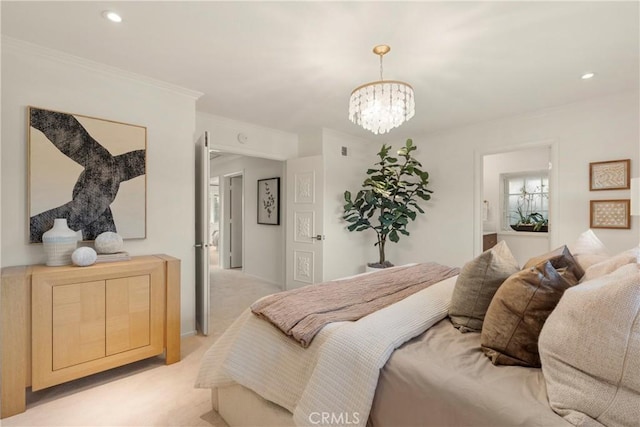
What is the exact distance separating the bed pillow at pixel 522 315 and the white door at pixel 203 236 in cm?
246

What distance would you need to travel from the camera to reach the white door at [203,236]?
9.37ft

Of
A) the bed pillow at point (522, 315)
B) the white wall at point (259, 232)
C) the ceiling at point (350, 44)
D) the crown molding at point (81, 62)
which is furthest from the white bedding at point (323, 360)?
the white wall at point (259, 232)

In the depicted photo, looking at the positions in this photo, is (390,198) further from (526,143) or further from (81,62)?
(81,62)

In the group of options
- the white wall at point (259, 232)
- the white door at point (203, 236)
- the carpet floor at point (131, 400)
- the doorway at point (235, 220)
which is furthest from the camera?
the doorway at point (235, 220)

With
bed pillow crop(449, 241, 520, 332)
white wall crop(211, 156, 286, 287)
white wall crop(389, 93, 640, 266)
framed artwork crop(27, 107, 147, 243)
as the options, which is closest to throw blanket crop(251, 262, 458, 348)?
bed pillow crop(449, 241, 520, 332)

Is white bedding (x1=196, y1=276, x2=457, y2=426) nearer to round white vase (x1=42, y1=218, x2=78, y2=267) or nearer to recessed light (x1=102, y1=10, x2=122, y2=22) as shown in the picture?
round white vase (x1=42, y1=218, x2=78, y2=267)

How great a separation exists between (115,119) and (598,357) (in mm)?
3289

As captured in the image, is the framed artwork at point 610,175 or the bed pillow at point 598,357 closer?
the bed pillow at point 598,357

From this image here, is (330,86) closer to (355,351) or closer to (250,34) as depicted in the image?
(250,34)

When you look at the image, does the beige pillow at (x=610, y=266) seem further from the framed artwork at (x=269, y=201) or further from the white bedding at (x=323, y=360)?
the framed artwork at (x=269, y=201)

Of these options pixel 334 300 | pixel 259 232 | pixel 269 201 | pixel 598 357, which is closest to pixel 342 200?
pixel 269 201

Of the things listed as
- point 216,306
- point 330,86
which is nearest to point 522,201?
point 330,86

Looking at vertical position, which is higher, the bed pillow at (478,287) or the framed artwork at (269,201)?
the framed artwork at (269,201)

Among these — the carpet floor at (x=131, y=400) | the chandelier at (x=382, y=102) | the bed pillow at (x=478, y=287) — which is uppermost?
the chandelier at (x=382, y=102)
